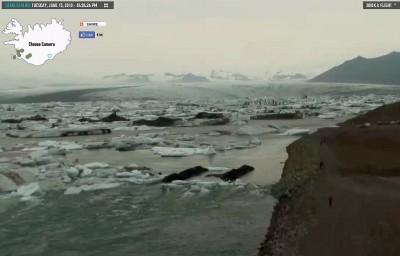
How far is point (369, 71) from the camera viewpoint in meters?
152

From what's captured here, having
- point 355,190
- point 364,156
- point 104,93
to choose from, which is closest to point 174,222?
point 355,190

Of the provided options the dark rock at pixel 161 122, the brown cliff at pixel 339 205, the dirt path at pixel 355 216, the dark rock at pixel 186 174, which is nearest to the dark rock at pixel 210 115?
the dark rock at pixel 161 122

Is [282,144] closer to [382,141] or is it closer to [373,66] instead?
[382,141]

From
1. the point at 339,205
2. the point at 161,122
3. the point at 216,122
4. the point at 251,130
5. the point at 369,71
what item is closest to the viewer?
the point at 339,205

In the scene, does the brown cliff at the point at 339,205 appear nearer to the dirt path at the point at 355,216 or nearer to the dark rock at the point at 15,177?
the dirt path at the point at 355,216

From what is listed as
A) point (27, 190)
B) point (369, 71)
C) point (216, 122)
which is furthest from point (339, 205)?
point (369, 71)

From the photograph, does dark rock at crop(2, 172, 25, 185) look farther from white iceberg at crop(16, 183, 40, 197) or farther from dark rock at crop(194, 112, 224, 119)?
dark rock at crop(194, 112, 224, 119)

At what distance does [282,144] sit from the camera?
819 inches

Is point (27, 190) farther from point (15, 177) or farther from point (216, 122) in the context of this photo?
point (216, 122)

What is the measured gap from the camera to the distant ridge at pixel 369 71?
141 meters

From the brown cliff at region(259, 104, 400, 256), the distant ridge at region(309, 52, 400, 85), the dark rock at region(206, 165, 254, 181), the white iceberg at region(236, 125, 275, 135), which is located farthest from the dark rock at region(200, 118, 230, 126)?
the distant ridge at region(309, 52, 400, 85)

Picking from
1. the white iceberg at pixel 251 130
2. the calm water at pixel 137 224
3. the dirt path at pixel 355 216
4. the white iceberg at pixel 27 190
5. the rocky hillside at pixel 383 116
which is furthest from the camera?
the white iceberg at pixel 251 130

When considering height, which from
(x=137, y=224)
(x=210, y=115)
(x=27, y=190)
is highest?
(x=210, y=115)

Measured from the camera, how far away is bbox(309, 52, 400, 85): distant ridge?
140750mm
